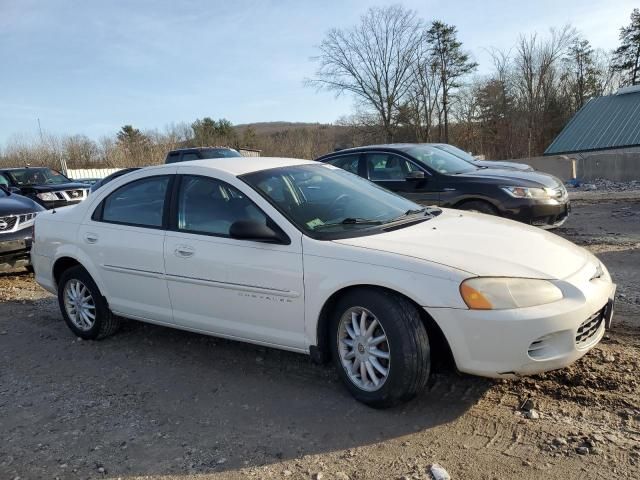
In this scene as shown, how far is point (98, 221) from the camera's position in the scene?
476 centimetres

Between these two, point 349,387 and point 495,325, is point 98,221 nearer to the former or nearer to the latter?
point 349,387

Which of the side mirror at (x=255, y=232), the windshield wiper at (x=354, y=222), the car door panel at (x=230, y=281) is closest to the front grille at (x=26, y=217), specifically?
the car door panel at (x=230, y=281)

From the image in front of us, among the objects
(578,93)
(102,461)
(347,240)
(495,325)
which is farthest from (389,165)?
(578,93)

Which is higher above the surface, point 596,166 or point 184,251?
point 596,166

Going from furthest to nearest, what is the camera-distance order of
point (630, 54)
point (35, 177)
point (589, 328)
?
point (630, 54) < point (35, 177) < point (589, 328)

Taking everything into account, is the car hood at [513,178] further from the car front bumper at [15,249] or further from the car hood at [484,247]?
the car front bumper at [15,249]

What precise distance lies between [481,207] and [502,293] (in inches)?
197

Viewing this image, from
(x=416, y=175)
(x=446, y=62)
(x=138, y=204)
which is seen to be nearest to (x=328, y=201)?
(x=138, y=204)

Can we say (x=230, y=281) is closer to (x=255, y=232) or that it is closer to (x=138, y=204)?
(x=255, y=232)

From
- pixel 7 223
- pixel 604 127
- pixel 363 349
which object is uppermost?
pixel 604 127

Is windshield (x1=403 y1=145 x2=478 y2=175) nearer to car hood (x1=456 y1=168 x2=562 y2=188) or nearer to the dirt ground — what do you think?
car hood (x1=456 y1=168 x2=562 y2=188)

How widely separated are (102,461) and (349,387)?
4.89ft

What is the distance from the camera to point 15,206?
8.02 m

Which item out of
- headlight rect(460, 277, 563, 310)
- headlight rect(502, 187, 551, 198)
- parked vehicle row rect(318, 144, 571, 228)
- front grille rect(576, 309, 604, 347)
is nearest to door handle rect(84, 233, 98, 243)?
→ headlight rect(460, 277, 563, 310)
